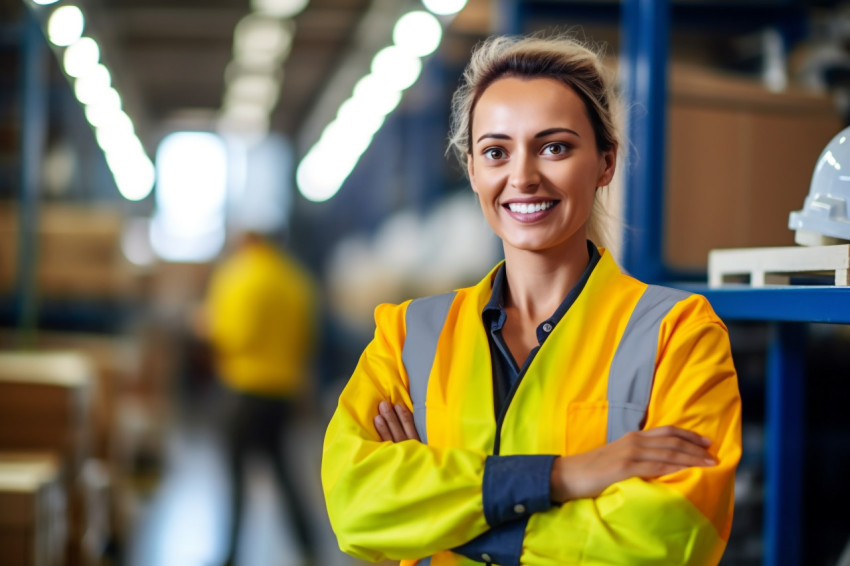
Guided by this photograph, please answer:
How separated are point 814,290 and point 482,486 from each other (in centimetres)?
92

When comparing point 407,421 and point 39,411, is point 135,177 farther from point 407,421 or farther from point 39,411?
point 407,421

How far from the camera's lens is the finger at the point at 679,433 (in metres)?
1.35

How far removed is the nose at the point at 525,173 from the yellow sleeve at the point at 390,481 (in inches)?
13.9

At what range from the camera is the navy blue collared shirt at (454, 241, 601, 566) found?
1358 millimetres

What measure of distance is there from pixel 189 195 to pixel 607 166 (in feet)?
58.5

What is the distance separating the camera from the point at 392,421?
1531 mm

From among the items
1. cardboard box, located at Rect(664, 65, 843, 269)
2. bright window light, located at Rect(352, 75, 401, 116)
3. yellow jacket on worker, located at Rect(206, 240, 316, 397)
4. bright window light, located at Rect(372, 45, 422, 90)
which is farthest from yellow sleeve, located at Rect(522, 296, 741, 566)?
bright window light, located at Rect(352, 75, 401, 116)

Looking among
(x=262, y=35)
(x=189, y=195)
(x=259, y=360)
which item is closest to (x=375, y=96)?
(x=262, y=35)

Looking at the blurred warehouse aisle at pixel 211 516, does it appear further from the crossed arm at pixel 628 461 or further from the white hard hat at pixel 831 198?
the crossed arm at pixel 628 461

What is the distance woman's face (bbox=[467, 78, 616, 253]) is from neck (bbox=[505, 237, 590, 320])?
0.05 metres

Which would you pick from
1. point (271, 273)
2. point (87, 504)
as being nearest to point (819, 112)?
point (271, 273)

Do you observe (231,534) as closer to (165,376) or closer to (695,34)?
(695,34)

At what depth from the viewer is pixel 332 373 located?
12953 millimetres

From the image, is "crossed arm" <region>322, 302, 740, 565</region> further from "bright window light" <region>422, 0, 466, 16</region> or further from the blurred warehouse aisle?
"bright window light" <region>422, 0, 466, 16</region>
